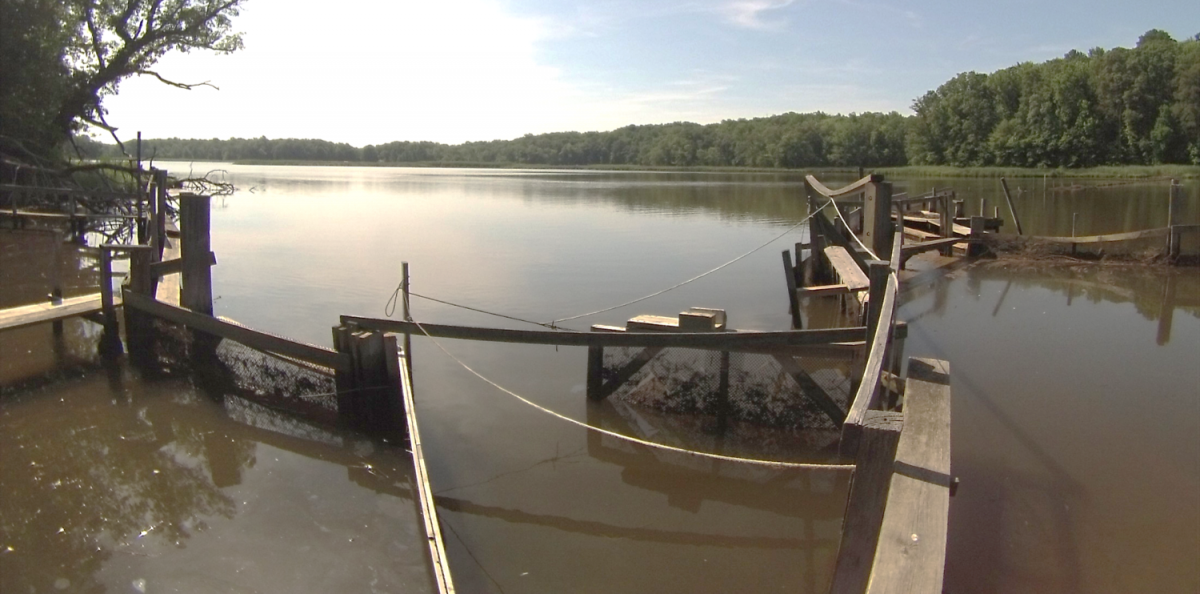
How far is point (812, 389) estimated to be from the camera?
7359 mm

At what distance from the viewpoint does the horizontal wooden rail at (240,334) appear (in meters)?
7.82

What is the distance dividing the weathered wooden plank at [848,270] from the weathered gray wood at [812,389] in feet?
5.29

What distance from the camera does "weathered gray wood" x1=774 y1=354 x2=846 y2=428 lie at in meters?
7.28

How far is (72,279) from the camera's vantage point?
668 inches

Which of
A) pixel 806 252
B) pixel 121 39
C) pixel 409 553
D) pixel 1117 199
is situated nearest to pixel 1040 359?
pixel 409 553

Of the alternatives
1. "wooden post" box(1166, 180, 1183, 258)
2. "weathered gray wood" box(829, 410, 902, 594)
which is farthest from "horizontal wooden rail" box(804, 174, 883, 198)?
"wooden post" box(1166, 180, 1183, 258)

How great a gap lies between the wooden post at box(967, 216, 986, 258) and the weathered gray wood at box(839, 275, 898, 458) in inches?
605

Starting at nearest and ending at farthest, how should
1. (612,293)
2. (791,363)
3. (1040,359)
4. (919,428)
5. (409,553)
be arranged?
1. (919,428)
2. (409,553)
3. (791,363)
4. (1040,359)
5. (612,293)

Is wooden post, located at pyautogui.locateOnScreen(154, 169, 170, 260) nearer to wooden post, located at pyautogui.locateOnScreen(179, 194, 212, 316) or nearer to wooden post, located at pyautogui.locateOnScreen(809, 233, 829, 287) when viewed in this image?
wooden post, located at pyautogui.locateOnScreen(179, 194, 212, 316)

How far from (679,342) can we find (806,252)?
1472 centimetres

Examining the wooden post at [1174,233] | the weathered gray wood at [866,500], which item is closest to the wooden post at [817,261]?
the wooden post at [1174,233]

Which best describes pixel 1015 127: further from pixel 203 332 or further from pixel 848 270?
pixel 203 332

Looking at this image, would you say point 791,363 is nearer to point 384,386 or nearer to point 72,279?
point 384,386

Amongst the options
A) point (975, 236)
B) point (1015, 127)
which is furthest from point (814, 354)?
point (1015, 127)
